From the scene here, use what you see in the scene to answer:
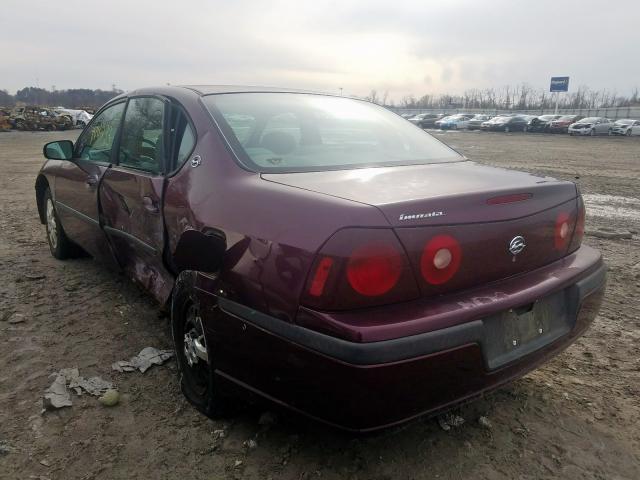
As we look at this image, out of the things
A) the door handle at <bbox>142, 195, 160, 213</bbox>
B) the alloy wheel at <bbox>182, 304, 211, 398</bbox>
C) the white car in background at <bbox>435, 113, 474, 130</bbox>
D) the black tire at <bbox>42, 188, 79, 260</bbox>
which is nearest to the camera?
the alloy wheel at <bbox>182, 304, 211, 398</bbox>

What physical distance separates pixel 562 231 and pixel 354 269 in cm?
116

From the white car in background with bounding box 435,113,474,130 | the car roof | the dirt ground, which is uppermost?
the car roof

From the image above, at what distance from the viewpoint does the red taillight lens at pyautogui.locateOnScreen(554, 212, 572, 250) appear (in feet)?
7.63

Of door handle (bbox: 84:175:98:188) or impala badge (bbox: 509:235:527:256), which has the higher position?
door handle (bbox: 84:175:98:188)

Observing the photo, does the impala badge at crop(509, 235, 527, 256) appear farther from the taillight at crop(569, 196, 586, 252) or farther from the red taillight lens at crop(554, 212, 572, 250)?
the taillight at crop(569, 196, 586, 252)

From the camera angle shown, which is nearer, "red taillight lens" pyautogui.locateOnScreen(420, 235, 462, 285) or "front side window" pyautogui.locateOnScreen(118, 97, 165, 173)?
"red taillight lens" pyautogui.locateOnScreen(420, 235, 462, 285)

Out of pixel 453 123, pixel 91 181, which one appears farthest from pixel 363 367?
pixel 453 123

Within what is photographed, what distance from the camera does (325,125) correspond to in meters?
2.89

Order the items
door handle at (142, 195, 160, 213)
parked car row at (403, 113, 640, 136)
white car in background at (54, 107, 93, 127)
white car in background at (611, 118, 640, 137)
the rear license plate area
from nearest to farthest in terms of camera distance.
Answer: the rear license plate area < door handle at (142, 195, 160, 213) < white car in background at (611, 118, 640, 137) < parked car row at (403, 113, 640, 136) < white car in background at (54, 107, 93, 127)

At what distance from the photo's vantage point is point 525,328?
6.95 feet

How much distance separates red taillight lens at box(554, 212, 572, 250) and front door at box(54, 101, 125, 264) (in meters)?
2.72

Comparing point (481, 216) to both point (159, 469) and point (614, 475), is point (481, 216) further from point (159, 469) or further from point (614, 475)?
point (159, 469)

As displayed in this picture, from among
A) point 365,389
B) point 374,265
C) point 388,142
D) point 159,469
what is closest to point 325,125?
point 388,142

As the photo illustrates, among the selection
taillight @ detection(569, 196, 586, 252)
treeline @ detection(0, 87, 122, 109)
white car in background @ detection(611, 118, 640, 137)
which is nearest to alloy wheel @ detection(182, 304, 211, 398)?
taillight @ detection(569, 196, 586, 252)
